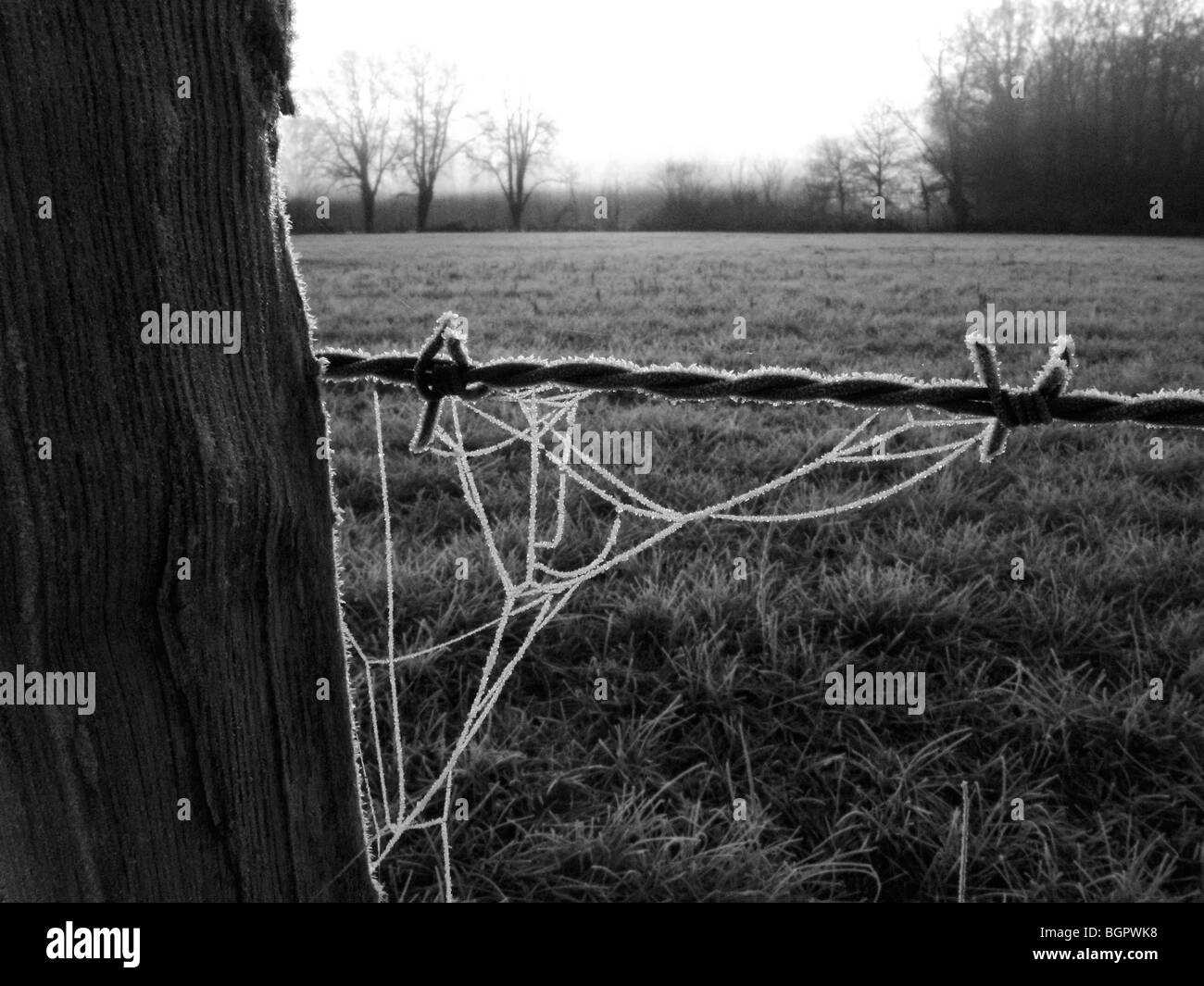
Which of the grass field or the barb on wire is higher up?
the barb on wire

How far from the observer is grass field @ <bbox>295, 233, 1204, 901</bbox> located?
4.24ft

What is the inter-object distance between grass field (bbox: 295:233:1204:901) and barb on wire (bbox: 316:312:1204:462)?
0.72 metres

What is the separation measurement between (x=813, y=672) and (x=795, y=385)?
97cm

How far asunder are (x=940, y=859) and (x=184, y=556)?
1.11 m

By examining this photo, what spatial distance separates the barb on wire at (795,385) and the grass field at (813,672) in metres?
0.72

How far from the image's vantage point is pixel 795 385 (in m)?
0.85

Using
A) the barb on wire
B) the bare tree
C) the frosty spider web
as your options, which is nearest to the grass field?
the frosty spider web

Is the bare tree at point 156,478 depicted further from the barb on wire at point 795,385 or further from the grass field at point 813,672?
the grass field at point 813,672

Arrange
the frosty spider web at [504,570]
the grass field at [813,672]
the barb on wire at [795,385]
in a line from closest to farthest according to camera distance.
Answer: the barb on wire at [795,385], the frosty spider web at [504,570], the grass field at [813,672]

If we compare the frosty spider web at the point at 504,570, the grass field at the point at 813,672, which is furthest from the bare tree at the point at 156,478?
the grass field at the point at 813,672

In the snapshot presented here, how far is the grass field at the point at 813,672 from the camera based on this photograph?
4.24 ft

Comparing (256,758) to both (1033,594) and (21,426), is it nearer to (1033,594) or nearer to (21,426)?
(21,426)

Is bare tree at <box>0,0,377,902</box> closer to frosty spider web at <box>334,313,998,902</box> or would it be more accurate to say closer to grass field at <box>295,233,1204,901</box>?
frosty spider web at <box>334,313,998,902</box>
